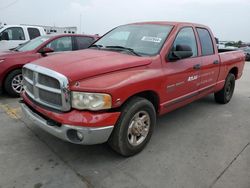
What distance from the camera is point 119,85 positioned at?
285 centimetres

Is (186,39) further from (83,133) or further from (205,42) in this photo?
(83,133)

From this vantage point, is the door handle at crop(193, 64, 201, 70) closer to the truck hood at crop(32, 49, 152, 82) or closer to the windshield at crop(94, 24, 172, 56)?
the windshield at crop(94, 24, 172, 56)

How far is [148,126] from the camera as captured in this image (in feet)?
11.4

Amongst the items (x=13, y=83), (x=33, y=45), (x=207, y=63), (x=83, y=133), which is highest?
(x=33, y=45)

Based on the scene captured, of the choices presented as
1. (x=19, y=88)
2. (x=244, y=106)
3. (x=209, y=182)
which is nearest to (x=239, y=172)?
(x=209, y=182)

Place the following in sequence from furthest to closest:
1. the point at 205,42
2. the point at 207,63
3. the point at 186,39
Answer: the point at 205,42, the point at 207,63, the point at 186,39

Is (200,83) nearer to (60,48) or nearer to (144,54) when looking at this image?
(144,54)

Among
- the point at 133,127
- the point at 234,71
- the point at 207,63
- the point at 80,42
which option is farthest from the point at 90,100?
the point at 80,42

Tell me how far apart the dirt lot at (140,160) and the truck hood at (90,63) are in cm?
115

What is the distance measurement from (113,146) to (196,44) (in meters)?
2.55

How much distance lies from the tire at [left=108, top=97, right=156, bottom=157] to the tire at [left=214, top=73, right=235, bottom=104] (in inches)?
121

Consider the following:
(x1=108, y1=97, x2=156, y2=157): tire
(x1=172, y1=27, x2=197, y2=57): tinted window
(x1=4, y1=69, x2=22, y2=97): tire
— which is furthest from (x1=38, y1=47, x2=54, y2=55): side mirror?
(x1=108, y1=97, x2=156, y2=157): tire

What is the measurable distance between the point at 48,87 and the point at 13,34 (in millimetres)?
8036

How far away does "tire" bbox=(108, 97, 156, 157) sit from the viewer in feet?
9.78
